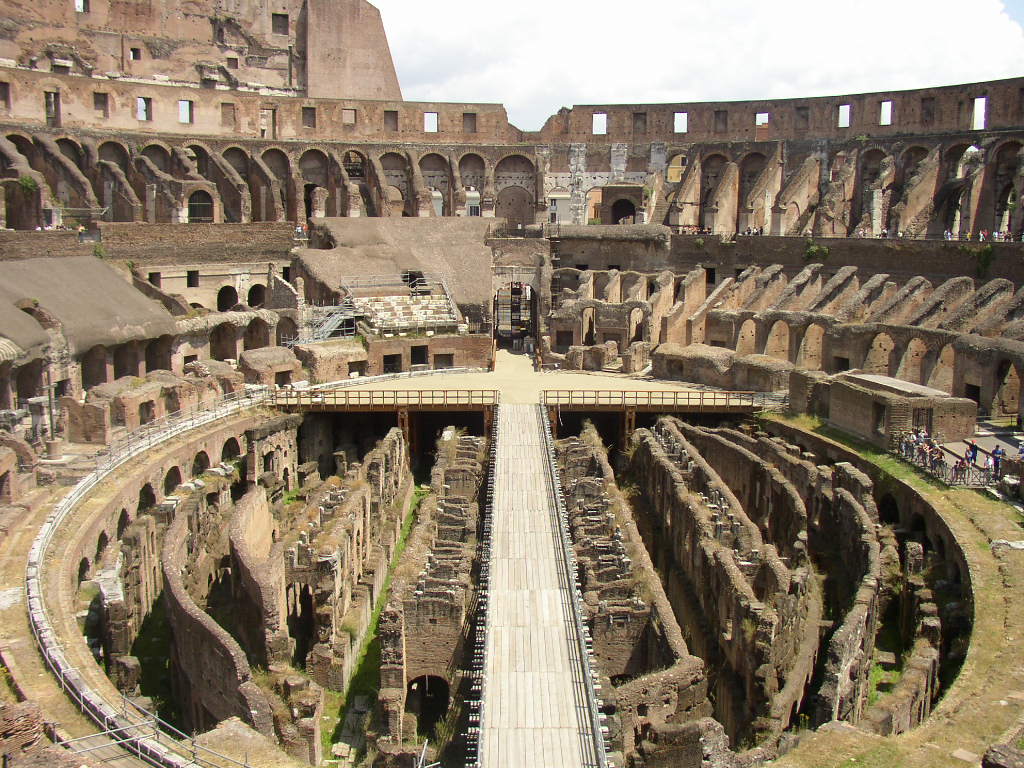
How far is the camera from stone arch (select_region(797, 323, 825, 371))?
41281 mm

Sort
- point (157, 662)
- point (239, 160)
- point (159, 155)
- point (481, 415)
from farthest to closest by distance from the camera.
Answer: point (239, 160) < point (159, 155) < point (481, 415) < point (157, 662)

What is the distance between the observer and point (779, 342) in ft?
140

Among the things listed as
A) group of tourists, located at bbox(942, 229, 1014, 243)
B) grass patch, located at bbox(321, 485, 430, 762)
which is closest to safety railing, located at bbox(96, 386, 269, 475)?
grass patch, located at bbox(321, 485, 430, 762)

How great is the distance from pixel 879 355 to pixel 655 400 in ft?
27.1

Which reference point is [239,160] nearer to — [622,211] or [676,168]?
[622,211]

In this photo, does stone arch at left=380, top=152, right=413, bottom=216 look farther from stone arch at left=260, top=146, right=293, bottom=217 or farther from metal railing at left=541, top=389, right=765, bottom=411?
metal railing at left=541, top=389, right=765, bottom=411

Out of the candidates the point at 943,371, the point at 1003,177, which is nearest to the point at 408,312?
the point at 943,371

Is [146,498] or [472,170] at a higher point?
[472,170]

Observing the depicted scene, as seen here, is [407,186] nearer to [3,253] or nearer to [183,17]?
[183,17]

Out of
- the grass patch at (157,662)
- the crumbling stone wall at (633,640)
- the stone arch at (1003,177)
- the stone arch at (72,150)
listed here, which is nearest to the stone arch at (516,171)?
the stone arch at (72,150)

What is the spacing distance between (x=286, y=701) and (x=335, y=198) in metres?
39.6

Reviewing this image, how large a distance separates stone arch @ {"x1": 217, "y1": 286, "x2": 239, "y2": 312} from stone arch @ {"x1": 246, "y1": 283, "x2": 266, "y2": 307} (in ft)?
1.91

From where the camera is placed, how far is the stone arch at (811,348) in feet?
135

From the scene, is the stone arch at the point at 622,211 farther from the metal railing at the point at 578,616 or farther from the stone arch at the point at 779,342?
the metal railing at the point at 578,616
